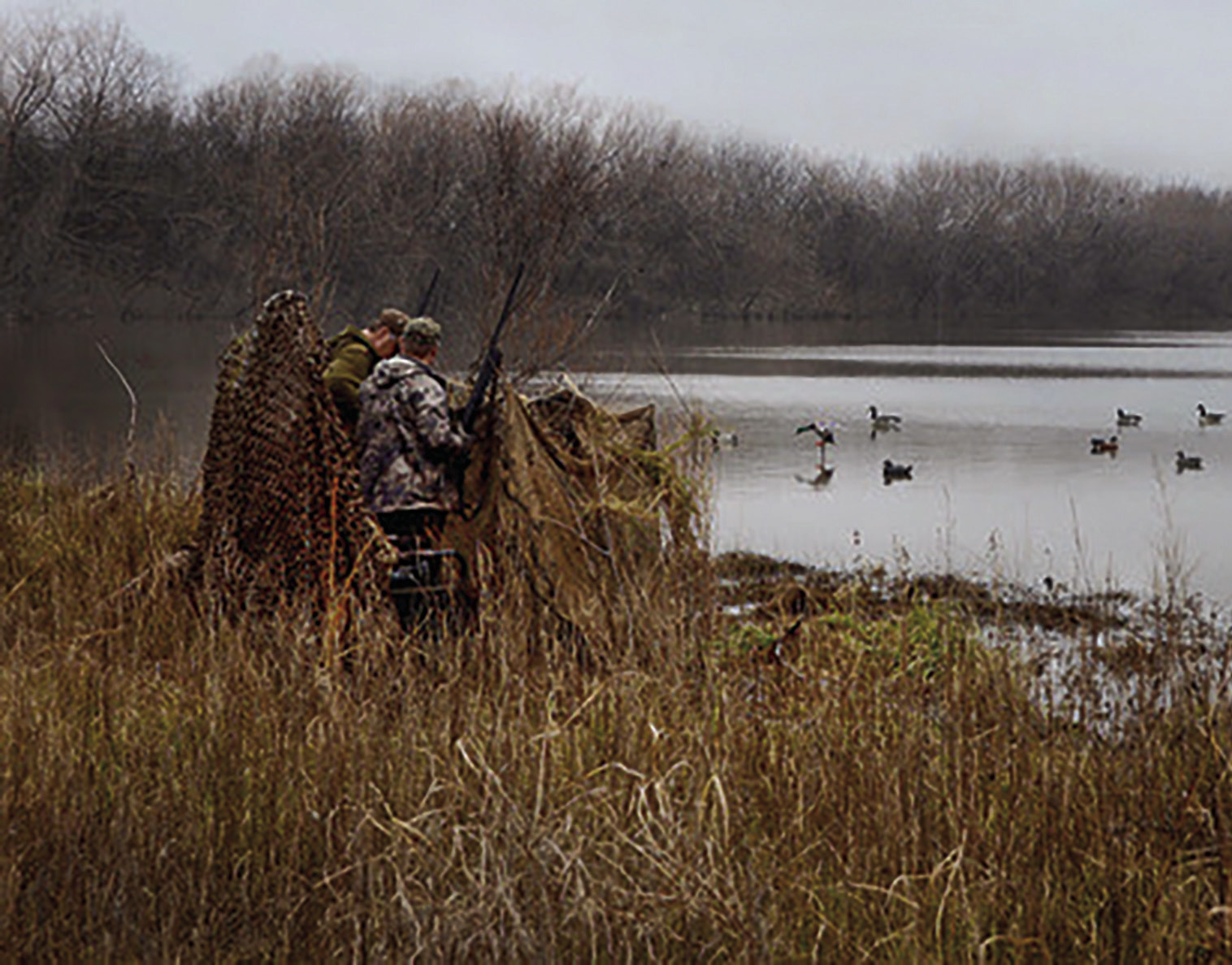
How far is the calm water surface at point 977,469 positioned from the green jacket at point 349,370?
1.55 metres

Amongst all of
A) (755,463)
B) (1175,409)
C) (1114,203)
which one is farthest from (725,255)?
(755,463)

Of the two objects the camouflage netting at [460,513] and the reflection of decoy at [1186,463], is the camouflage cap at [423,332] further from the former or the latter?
the reflection of decoy at [1186,463]

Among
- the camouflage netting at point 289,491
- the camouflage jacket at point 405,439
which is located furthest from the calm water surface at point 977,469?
the camouflage netting at point 289,491

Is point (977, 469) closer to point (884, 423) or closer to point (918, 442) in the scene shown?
point (918, 442)

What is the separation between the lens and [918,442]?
24828 millimetres

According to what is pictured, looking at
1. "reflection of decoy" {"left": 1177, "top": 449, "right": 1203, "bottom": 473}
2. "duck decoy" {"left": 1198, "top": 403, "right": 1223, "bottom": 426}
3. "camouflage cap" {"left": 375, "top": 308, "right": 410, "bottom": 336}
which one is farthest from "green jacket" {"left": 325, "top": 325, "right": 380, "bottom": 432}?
"duck decoy" {"left": 1198, "top": 403, "right": 1223, "bottom": 426}

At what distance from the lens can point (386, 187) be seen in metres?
44.3

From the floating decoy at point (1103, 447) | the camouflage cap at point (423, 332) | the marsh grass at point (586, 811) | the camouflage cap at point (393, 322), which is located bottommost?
the marsh grass at point (586, 811)

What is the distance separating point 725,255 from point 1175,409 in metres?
47.3

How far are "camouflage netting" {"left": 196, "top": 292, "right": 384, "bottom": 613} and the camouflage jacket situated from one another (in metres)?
0.23

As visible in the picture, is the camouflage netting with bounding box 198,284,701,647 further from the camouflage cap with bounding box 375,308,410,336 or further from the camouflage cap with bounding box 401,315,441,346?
the camouflage cap with bounding box 375,308,410,336

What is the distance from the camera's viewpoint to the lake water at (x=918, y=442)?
14359 millimetres

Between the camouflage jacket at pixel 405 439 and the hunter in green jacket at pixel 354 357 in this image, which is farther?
the hunter in green jacket at pixel 354 357

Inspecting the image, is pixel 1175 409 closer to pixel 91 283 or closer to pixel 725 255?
pixel 91 283
